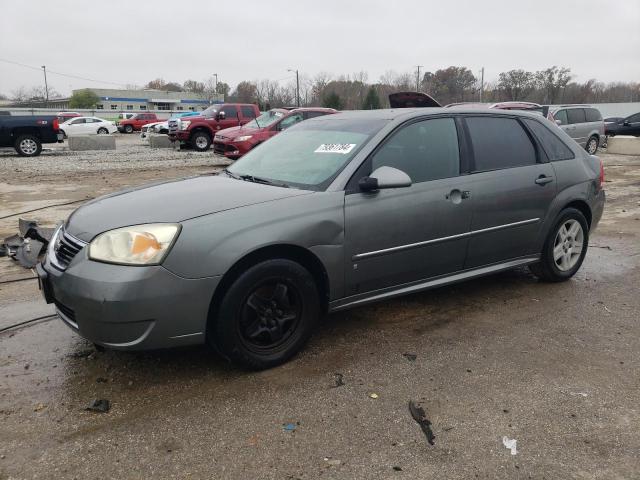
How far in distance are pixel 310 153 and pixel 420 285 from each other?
4.17 ft

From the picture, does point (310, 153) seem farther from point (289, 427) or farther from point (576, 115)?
point (576, 115)

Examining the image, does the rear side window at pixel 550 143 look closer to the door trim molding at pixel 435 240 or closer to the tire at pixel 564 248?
the tire at pixel 564 248

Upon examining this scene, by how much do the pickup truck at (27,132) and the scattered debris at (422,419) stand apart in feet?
62.1

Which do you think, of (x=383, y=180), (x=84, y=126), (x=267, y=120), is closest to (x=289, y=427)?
(x=383, y=180)

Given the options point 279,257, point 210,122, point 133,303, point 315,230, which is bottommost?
point 133,303

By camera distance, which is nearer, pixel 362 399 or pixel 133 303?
pixel 133 303

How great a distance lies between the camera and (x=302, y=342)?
3.42 m

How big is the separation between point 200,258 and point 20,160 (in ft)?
56.5

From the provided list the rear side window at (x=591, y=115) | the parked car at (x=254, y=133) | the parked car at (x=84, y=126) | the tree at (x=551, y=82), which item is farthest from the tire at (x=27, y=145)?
the tree at (x=551, y=82)

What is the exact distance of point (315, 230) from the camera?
3305 mm

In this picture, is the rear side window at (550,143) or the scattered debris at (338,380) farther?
the rear side window at (550,143)

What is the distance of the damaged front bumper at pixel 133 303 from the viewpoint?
9.16ft

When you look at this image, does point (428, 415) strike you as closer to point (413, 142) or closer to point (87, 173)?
point (413, 142)

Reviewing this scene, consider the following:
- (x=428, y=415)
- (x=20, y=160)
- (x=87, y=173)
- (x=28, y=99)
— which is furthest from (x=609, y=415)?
(x=28, y=99)
